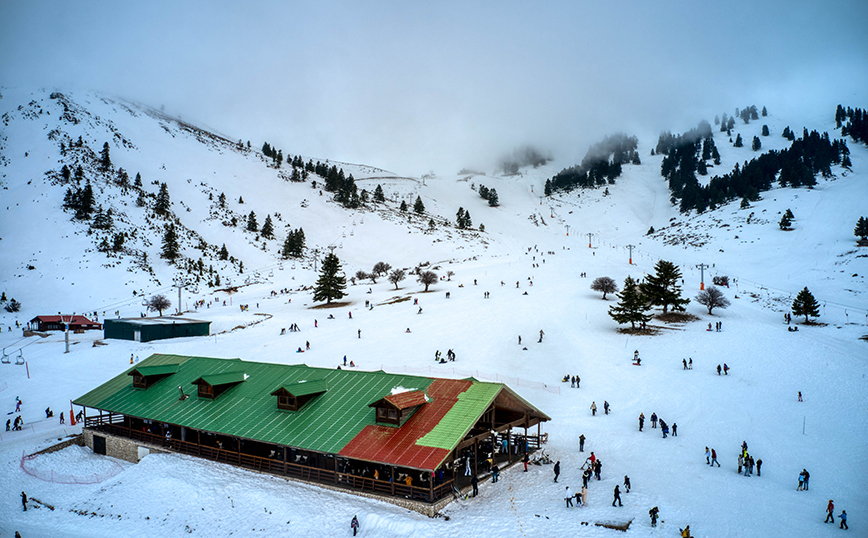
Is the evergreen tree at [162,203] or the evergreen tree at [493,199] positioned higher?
the evergreen tree at [493,199]

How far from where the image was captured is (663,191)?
16938 centimetres

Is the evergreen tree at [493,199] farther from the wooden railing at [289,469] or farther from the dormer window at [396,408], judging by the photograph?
the dormer window at [396,408]

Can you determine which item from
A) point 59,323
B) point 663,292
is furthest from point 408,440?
point 59,323

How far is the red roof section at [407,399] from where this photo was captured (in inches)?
795

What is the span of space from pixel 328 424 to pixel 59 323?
49.9 meters

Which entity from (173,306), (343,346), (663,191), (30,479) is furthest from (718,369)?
(663,191)

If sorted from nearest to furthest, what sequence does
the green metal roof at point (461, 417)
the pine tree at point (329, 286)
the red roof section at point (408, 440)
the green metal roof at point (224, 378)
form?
the red roof section at point (408, 440) < the green metal roof at point (461, 417) < the green metal roof at point (224, 378) < the pine tree at point (329, 286)

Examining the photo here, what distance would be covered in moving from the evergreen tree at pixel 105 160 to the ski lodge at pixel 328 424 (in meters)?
91.8

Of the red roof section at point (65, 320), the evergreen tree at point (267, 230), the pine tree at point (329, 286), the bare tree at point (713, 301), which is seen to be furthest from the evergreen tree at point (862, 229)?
the evergreen tree at point (267, 230)

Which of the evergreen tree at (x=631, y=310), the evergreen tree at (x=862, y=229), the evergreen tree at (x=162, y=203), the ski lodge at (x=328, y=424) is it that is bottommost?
the ski lodge at (x=328, y=424)

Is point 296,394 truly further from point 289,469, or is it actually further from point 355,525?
point 355,525

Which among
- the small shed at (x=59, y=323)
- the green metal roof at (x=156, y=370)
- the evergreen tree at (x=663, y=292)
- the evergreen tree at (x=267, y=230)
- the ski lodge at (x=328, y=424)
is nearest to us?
the ski lodge at (x=328, y=424)

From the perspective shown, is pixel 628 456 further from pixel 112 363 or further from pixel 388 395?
pixel 112 363

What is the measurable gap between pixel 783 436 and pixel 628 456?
9.53 meters
